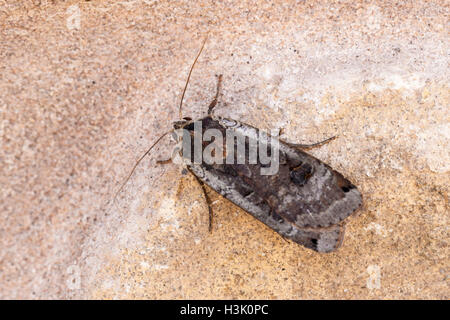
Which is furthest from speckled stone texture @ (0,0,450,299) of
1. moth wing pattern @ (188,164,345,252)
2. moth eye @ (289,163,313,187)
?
moth eye @ (289,163,313,187)

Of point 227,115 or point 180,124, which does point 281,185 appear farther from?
point 180,124

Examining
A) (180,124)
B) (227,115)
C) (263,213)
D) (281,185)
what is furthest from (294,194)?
(180,124)

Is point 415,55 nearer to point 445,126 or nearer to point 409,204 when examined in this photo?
point 445,126

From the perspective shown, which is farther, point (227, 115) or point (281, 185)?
point (227, 115)

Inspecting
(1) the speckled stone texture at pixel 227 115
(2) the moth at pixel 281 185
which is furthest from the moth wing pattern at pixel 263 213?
(1) the speckled stone texture at pixel 227 115

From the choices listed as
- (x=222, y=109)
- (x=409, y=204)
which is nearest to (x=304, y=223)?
(x=409, y=204)

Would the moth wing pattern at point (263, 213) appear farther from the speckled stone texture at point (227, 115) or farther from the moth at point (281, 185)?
the speckled stone texture at point (227, 115)

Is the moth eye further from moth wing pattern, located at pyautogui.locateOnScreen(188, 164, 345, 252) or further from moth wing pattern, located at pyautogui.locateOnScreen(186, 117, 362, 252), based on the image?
moth wing pattern, located at pyautogui.locateOnScreen(188, 164, 345, 252)
